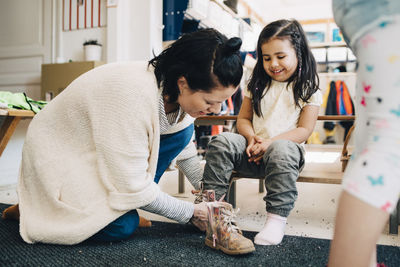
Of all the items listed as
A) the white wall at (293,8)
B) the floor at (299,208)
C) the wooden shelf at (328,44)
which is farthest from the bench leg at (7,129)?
the wooden shelf at (328,44)

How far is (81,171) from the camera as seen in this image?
1.02 m

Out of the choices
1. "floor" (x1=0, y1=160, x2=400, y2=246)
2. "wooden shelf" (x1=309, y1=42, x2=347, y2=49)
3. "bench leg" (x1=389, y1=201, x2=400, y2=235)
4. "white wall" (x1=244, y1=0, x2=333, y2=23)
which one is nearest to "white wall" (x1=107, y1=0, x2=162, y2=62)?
"floor" (x1=0, y1=160, x2=400, y2=246)

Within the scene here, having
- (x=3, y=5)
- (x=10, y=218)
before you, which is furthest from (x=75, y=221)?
(x=3, y=5)

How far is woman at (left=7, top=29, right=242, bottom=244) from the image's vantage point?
3.14 feet

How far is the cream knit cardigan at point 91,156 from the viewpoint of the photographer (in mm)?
958

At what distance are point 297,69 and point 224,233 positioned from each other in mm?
730

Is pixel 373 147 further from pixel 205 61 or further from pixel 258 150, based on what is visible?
pixel 258 150

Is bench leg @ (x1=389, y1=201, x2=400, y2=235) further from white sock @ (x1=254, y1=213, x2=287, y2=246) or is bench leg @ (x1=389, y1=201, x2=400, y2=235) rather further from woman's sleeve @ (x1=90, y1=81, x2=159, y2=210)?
woman's sleeve @ (x1=90, y1=81, x2=159, y2=210)

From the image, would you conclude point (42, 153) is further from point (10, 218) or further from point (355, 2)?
point (355, 2)

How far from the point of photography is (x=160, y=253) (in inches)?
38.7

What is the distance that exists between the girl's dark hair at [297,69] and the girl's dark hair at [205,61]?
0.44m

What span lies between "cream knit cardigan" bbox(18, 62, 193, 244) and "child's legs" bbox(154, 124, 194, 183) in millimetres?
180

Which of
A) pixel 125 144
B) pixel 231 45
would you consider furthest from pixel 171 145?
pixel 231 45

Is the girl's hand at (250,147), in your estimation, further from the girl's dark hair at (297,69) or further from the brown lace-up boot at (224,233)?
the brown lace-up boot at (224,233)
